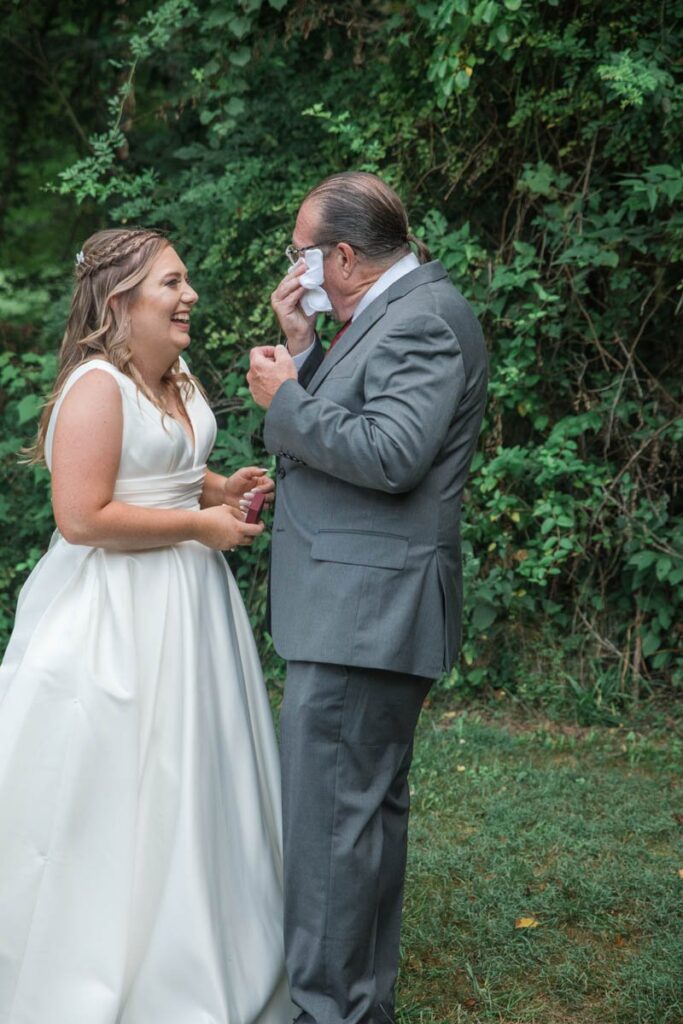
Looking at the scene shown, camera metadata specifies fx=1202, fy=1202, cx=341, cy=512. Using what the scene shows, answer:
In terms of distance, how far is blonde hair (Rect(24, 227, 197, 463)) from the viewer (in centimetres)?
300

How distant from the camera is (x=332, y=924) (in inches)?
111

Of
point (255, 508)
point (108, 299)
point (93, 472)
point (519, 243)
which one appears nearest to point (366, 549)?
point (255, 508)

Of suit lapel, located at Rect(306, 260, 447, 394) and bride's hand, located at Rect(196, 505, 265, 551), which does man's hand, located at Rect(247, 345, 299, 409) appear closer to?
suit lapel, located at Rect(306, 260, 447, 394)

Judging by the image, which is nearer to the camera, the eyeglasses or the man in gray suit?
the man in gray suit

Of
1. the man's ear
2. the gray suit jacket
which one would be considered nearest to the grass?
the gray suit jacket

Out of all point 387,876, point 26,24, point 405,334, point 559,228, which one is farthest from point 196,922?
point 26,24

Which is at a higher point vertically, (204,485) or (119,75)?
(119,75)

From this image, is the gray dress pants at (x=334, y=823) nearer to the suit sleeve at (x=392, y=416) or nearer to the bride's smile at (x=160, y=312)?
the suit sleeve at (x=392, y=416)

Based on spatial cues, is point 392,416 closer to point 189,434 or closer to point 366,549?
point 366,549

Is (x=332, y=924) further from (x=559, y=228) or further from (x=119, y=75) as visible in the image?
(x=119, y=75)

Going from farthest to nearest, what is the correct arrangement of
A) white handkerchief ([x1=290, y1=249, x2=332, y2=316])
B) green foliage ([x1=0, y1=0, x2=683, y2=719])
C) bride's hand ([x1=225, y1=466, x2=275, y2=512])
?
1. green foliage ([x1=0, y1=0, x2=683, y2=719])
2. bride's hand ([x1=225, y1=466, x2=275, y2=512])
3. white handkerchief ([x1=290, y1=249, x2=332, y2=316])

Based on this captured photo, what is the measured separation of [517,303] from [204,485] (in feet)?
9.89

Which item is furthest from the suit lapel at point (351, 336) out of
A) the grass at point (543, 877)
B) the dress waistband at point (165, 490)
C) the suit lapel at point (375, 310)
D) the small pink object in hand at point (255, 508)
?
the grass at point (543, 877)

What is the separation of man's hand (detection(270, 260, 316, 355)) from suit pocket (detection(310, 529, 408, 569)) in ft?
1.76
